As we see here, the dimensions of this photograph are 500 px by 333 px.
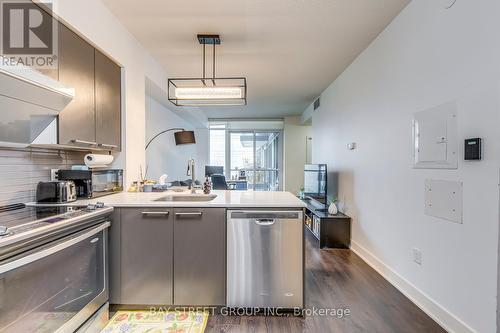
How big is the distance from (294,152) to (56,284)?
21.6ft

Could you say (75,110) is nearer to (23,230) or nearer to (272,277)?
(23,230)

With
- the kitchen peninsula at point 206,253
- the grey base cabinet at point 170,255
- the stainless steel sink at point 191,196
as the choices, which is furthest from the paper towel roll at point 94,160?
the stainless steel sink at point 191,196

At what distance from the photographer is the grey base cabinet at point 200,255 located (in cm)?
188

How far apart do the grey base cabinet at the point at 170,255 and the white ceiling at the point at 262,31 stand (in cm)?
192

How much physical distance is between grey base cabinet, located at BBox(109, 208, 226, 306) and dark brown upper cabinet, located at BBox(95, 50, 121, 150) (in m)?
0.80

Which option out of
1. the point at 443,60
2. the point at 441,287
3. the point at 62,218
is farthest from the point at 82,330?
the point at 443,60

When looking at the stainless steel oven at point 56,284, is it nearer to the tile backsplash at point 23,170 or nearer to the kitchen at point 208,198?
the kitchen at point 208,198

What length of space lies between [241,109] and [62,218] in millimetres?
5467

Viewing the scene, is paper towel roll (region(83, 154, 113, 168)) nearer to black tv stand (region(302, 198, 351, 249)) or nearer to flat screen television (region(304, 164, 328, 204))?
black tv stand (region(302, 198, 351, 249))

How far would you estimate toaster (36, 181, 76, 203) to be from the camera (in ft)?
5.75

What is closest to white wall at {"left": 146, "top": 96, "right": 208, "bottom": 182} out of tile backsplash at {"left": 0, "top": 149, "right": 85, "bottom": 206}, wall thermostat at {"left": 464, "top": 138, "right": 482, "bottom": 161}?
tile backsplash at {"left": 0, "top": 149, "right": 85, "bottom": 206}

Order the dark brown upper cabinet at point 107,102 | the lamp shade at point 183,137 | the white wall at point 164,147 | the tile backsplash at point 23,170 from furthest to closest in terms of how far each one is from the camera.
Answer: the lamp shade at point 183,137 → the white wall at point 164,147 → the dark brown upper cabinet at point 107,102 → the tile backsplash at point 23,170

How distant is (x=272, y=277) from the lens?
1.86 meters

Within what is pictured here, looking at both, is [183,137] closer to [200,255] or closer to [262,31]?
[262,31]
